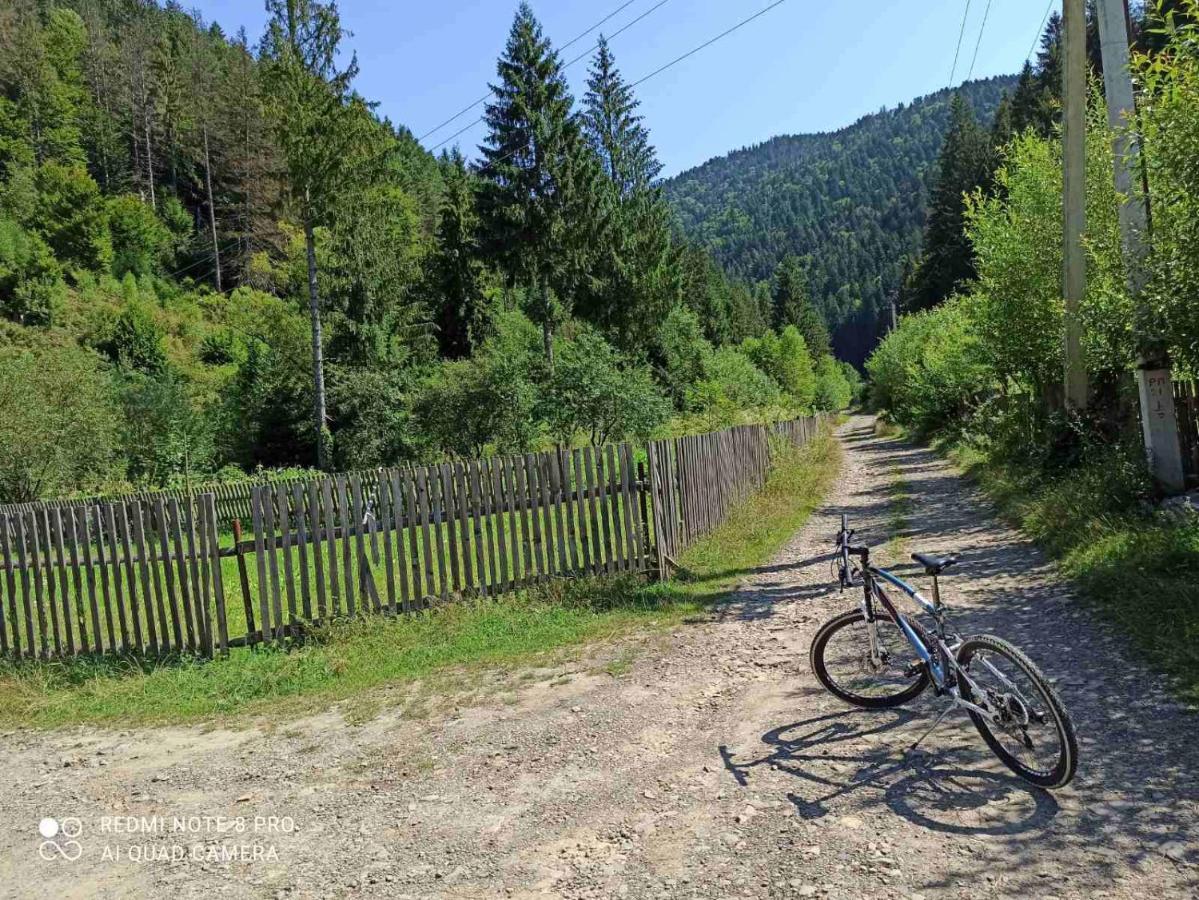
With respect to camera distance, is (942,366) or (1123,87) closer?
(1123,87)

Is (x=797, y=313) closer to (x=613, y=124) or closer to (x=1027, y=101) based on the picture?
(x=1027, y=101)

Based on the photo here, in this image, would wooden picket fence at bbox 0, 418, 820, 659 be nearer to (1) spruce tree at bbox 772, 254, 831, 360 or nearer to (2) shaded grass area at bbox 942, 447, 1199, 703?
(2) shaded grass area at bbox 942, 447, 1199, 703

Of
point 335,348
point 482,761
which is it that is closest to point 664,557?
point 482,761

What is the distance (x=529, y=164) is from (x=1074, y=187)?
77.6 feet

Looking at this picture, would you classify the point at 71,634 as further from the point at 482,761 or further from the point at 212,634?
the point at 482,761

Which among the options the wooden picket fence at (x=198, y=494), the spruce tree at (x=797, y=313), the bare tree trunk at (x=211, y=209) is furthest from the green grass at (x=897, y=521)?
the spruce tree at (x=797, y=313)

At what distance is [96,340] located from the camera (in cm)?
5131

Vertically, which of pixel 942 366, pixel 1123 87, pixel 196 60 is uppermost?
pixel 196 60

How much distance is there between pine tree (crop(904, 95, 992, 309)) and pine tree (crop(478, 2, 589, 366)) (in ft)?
127

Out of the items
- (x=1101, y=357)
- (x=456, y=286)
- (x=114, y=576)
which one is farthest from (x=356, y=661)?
(x=456, y=286)

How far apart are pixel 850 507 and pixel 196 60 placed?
90627 millimetres

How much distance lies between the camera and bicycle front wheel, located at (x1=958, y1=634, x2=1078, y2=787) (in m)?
3.45

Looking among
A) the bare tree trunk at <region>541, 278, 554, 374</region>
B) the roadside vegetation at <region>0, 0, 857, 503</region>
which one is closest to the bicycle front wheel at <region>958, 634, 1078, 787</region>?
the roadside vegetation at <region>0, 0, 857, 503</region>

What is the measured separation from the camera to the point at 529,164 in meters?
30.8
